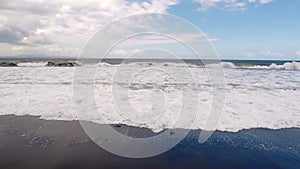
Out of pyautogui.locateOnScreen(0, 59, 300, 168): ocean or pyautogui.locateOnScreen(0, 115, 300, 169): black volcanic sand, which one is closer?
pyautogui.locateOnScreen(0, 115, 300, 169): black volcanic sand

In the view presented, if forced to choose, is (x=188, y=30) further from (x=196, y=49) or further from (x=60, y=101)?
(x=60, y=101)

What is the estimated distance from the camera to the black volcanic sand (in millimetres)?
5113

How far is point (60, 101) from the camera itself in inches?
426

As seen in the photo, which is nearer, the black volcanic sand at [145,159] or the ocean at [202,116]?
the black volcanic sand at [145,159]

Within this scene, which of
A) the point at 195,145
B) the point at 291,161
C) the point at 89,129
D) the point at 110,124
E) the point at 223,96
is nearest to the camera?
the point at 291,161

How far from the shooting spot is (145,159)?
5.40 metres

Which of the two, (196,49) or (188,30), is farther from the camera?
(196,49)

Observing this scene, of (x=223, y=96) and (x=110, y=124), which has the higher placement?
(x=223, y=96)

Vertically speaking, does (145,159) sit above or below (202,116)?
below

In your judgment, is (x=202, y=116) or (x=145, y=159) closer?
(x=145, y=159)

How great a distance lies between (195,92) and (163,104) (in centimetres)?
346

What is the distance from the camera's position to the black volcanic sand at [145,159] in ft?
16.8

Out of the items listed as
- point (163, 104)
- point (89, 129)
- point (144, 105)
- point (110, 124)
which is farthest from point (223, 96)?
point (89, 129)

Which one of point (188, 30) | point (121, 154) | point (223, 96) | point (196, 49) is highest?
point (188, 30)
